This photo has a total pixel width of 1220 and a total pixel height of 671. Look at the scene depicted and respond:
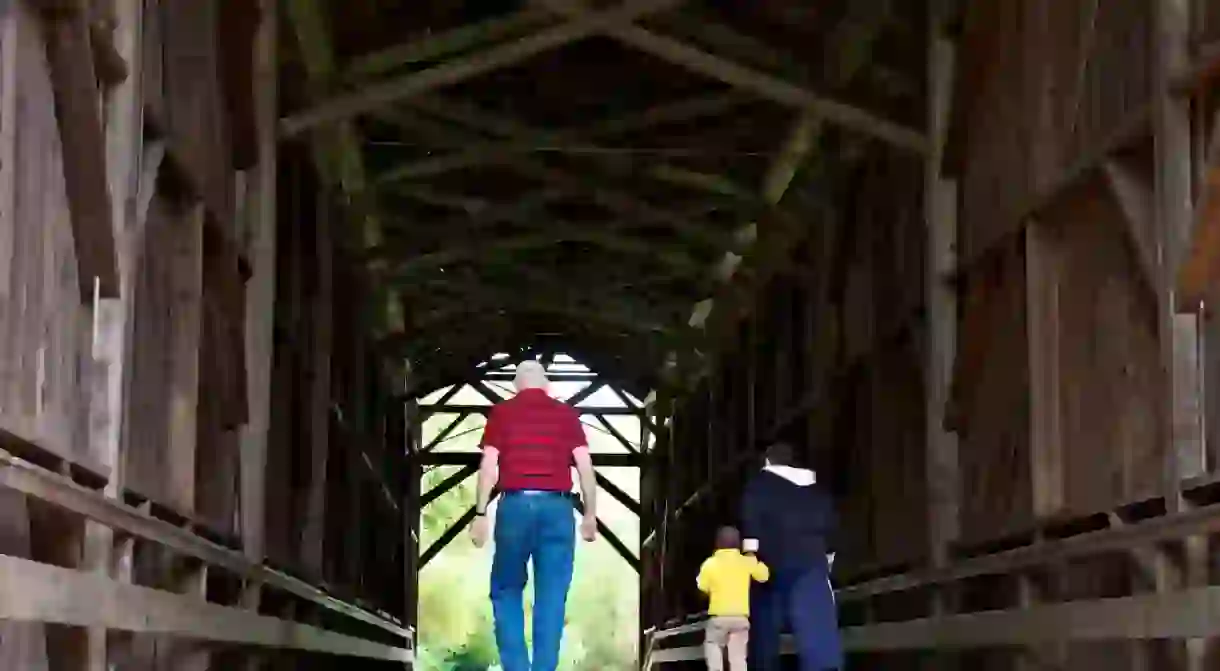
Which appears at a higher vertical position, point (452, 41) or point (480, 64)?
point (452, 41)

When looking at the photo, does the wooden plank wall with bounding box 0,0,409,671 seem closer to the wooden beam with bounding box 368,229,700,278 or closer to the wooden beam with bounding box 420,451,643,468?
the wooden beam with bounding box 368,229,700,278

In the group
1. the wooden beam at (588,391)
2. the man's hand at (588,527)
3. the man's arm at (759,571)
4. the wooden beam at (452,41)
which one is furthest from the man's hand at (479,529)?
the wooden beam at (588,391)

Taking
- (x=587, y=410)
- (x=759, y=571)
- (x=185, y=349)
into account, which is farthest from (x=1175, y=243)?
(x=587, y=410)

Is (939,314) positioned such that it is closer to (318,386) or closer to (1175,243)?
(1175,243)

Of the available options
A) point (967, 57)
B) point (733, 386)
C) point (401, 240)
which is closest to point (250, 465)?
point (967, 57)

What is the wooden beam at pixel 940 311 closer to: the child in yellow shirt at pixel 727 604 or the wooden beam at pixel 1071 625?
the wooden beam at pixel 1071 625

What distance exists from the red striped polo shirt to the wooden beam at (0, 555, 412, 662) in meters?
1.63

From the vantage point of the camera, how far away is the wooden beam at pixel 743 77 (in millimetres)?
12672

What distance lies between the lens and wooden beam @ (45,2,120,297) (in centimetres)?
658

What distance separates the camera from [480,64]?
1300 centimetres

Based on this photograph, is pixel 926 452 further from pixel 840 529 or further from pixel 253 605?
pixel 253 605

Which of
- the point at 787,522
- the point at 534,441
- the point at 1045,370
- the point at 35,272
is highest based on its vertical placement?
the point at 1045,370

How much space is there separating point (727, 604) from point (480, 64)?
434 cm

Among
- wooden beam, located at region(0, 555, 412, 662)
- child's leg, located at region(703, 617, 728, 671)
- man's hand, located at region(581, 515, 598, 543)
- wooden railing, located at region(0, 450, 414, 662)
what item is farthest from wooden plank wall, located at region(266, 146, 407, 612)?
man's hand, located at region(581, 515, 598, 543)
